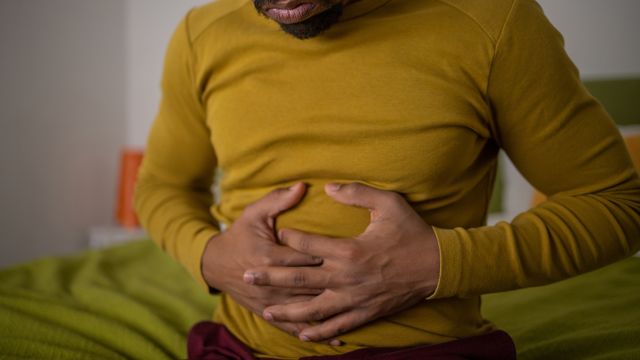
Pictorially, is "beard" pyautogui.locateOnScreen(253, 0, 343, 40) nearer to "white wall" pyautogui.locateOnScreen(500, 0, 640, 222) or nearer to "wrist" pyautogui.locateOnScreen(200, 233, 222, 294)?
"wrist" pyautogui.locateOnScreen(200, 233, 222, 294)

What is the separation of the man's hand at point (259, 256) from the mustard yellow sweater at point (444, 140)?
3 centimetres

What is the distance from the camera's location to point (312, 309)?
71 centimetres

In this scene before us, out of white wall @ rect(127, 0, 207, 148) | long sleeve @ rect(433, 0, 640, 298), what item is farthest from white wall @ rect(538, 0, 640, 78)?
white wall @ rect(127, 0, 207, 148)

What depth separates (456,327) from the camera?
753 mm

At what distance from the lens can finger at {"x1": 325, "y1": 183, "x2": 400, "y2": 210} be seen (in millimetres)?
714

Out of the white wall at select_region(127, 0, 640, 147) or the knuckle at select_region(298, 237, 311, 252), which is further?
the white wall at select_region(127, 0, 640, 147)

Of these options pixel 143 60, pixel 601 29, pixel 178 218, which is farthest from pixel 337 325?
pixel 143 60

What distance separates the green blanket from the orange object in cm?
125

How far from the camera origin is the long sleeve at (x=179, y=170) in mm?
920

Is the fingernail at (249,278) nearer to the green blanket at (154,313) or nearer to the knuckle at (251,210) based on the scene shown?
the knuckle at (251,210)

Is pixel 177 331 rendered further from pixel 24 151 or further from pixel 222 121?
pixel 24 151

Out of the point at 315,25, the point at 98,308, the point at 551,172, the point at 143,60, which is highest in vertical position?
the point at 315,25

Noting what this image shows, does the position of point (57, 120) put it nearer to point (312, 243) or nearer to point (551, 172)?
point (312, 243)

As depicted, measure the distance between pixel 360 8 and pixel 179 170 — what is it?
1.41 feet
